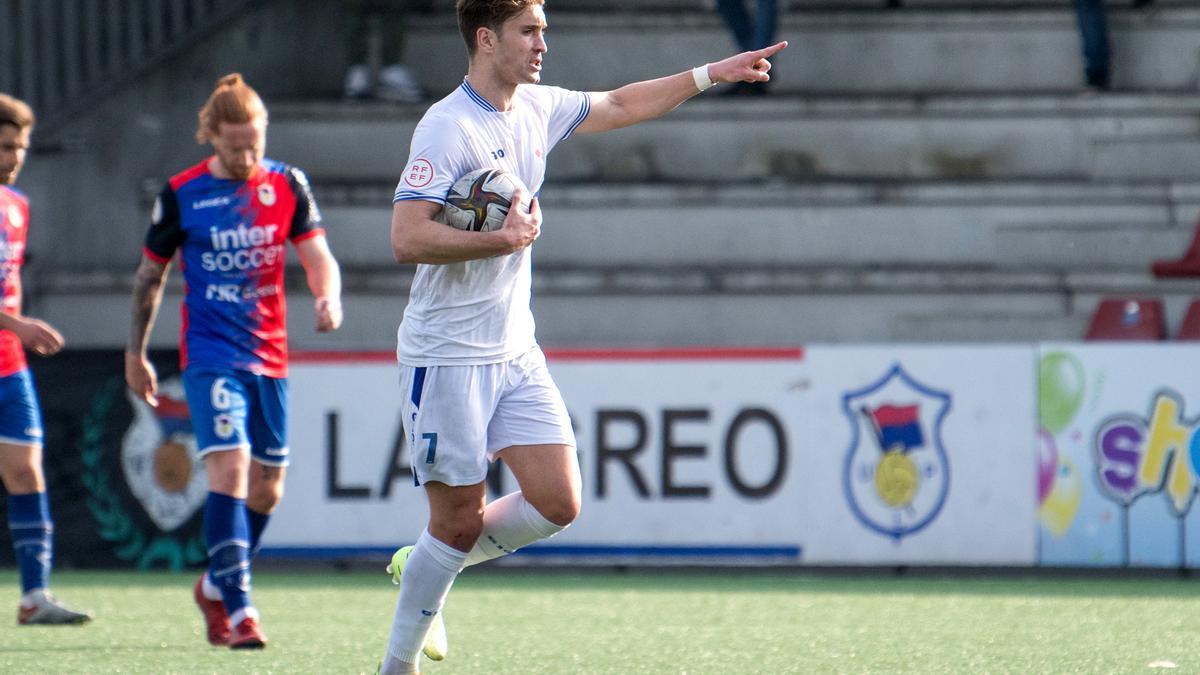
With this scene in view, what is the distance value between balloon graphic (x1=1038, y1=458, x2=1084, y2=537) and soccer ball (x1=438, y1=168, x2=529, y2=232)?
5.21m

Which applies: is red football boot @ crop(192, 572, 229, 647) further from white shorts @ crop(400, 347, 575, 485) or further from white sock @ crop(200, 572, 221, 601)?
white shorts @ crop(400, 347, 575, 485)

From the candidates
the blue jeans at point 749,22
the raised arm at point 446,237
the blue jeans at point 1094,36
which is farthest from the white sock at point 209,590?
the blue jeans at point 1094,36

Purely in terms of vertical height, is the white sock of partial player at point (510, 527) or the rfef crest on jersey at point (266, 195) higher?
the rfef crest on jersey at point (266, 195)

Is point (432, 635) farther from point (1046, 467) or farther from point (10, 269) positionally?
point (1046, 467)

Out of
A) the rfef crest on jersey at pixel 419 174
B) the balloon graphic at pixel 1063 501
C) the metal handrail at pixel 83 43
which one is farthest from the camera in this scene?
the metal handrail at pixel 83 43

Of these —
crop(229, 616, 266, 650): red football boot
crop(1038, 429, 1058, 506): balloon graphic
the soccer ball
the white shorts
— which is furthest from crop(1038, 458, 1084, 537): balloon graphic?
the soccer ball

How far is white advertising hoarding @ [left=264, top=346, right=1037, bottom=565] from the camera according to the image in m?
9.42

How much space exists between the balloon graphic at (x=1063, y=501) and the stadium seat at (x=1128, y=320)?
6.89 ft

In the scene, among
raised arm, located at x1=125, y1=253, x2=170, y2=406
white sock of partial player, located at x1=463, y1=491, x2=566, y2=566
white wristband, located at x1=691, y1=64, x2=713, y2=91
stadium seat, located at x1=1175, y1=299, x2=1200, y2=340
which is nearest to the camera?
white sock of partial player, located at x1=463, y1=491, x2=566, y2=566

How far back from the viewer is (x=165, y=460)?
9867mm

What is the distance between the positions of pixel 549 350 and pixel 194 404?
133 inches

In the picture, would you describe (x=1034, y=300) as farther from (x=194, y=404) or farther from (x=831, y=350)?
(x=194, y=404)

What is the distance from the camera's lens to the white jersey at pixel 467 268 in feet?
16.2

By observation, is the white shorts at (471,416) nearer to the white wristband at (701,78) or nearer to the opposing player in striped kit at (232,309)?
the white wristband at (701,78)
